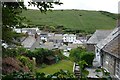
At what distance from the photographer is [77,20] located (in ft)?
335

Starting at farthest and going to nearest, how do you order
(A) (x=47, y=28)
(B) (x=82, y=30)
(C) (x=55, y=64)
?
(A) (x=47, y=28)
(B) (x=82, y=30)
(C) (x=55, y=64)

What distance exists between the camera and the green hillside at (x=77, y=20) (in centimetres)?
9076

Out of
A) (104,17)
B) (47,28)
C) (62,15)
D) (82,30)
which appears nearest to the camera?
(82,30)

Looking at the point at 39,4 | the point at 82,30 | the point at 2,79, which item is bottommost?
the point at 82,30

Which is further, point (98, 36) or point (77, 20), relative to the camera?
point (77, 20)

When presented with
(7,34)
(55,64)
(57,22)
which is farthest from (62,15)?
(7,34)

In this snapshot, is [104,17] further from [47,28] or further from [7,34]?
[7,34]

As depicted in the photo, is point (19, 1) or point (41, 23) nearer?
point (19, 1)

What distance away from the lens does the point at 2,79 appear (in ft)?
11.3

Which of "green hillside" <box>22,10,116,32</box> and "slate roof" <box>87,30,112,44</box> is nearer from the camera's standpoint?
"slate roof" <box>87,30,112,44</box>

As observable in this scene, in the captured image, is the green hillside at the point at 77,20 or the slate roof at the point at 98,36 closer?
the slate roof at the point at 98,36

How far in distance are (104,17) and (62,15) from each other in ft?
63.6

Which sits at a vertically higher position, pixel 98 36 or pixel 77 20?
pixel 98 36

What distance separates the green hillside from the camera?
90.8 m
